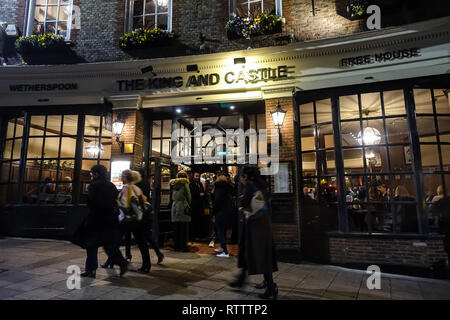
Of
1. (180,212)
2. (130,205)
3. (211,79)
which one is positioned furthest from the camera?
(211,79)

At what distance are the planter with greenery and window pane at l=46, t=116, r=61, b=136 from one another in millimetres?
5794

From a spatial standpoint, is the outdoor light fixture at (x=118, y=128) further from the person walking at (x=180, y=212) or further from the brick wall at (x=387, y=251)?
the brick wall at (x=387, y=251)

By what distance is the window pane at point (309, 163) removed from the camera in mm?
6852

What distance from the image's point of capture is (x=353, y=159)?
6918mm

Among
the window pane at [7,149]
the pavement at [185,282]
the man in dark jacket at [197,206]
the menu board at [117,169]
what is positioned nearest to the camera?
the pavement at [185,282]

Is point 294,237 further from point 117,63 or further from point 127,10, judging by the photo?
point 127,10

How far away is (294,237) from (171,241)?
3.69 m

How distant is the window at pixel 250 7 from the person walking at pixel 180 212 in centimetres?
498

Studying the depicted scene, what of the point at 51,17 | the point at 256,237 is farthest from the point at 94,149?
the point at 256,237

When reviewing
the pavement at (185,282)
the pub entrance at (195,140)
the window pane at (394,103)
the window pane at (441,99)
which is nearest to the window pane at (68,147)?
the pub entrance at (195,140)

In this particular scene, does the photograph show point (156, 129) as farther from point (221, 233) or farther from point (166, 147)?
point (221, 233)

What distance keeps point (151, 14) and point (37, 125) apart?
491cm

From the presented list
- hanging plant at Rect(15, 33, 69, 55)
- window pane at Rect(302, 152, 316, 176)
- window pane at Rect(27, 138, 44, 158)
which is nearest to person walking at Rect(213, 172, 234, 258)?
window pane at Rect(302, 152, 316, 176)
